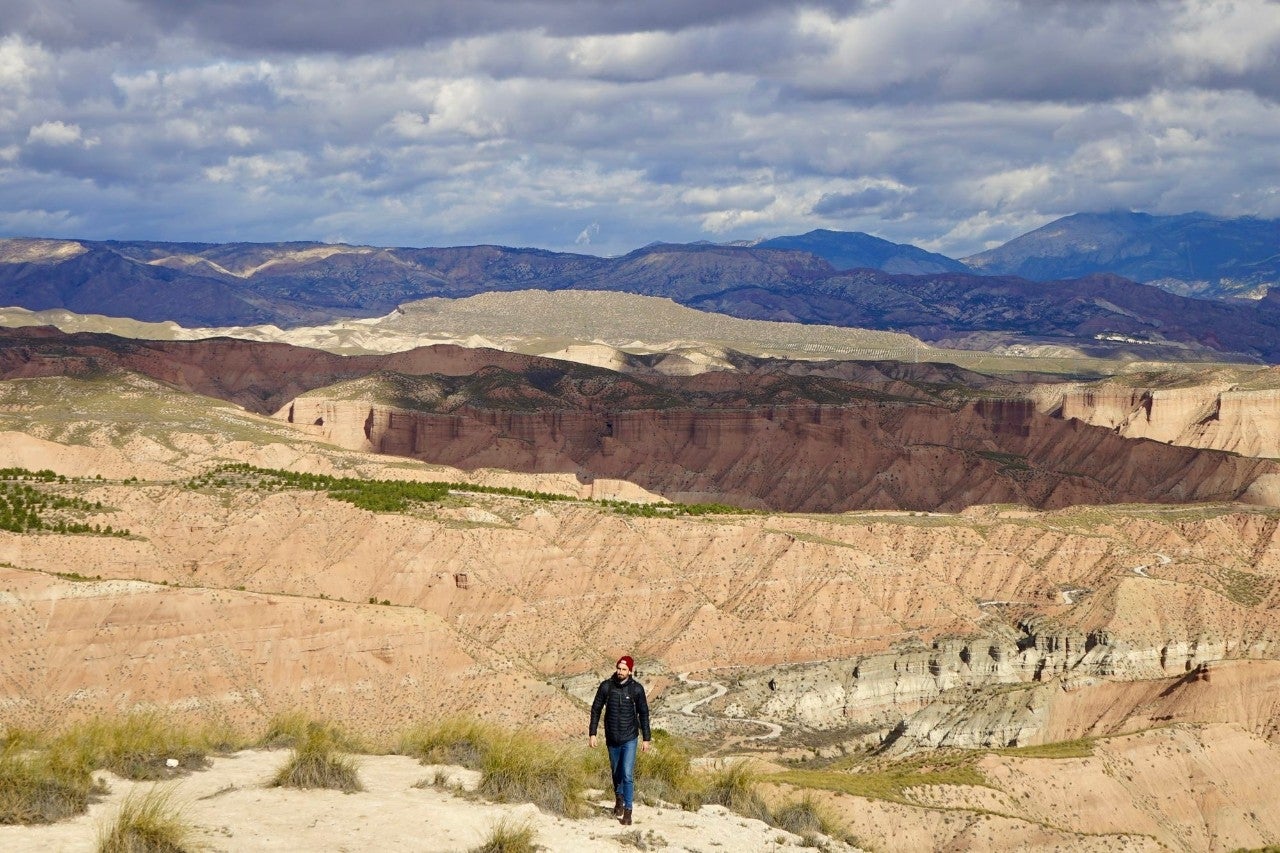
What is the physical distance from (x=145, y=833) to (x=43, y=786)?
3403mm

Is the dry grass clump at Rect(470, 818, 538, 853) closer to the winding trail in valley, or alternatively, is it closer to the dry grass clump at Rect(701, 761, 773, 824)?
the dry grass clump at Rect(701, 761, 773, 824)

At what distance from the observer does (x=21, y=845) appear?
1016 inches

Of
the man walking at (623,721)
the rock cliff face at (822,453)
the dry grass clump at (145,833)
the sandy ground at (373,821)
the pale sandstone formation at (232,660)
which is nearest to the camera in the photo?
the dry grass clump at (145,833)

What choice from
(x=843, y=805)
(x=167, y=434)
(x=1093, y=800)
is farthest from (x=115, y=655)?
(x=167, y=434)

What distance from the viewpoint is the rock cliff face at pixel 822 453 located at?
165250 mm

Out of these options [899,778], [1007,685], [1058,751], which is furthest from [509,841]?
[1007,685]

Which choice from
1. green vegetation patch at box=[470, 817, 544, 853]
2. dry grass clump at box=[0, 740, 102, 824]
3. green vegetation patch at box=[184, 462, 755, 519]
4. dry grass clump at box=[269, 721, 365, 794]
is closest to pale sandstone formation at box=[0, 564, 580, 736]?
dry grass clump at box=[269, 721, 365, 794]

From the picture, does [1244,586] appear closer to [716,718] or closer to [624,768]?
[716,718]

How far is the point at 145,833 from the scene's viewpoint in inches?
1003

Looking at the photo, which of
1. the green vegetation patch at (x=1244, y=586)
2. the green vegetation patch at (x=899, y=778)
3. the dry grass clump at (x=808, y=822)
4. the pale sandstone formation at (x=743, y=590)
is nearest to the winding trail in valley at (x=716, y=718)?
the pale sandstone formation at (x=743, y=590)

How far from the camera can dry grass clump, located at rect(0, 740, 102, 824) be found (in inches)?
1065

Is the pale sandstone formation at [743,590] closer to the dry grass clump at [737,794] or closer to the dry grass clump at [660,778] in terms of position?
the dry grass clump at [737,794]

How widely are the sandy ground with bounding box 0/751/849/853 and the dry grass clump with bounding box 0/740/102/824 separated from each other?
290 millimetres

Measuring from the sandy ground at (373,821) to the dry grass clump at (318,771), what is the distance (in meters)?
0.26
